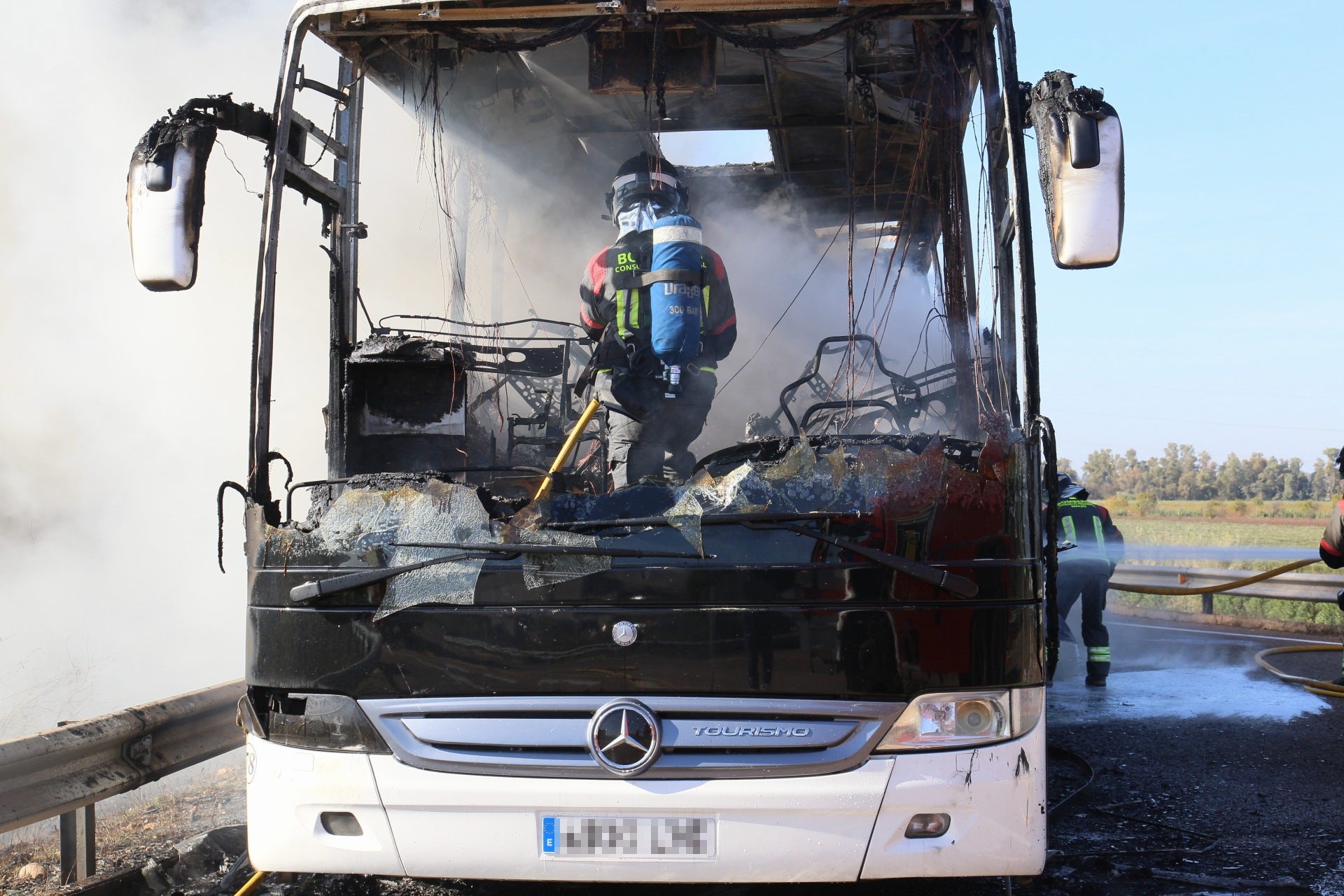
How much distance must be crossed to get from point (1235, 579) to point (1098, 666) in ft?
14.9

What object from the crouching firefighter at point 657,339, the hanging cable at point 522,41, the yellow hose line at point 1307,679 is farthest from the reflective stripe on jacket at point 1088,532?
the hanging cable at point 522,41

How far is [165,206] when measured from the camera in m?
2.90

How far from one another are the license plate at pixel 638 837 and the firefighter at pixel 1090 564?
17.8ft

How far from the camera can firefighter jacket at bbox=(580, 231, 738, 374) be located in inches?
143

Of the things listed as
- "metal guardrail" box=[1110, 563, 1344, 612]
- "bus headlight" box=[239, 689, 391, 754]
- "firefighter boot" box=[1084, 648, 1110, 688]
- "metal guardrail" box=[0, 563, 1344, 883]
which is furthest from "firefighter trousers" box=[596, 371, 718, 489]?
"metal guardrail" box=[1110, 563, 1344, 612]

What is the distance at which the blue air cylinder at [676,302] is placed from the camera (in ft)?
11.7

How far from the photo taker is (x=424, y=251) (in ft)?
14.5

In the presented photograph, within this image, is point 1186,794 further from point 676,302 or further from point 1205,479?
point 1205,479

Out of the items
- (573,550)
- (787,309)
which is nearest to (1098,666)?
(787,309)

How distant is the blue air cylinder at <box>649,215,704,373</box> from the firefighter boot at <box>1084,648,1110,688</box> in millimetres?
5008

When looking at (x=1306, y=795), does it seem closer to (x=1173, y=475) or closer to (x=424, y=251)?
(x=424, y=251)

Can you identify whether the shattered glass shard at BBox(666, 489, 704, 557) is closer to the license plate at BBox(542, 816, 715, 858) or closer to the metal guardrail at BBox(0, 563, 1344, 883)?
the license plate at BBox(542, 816, 715, 858)

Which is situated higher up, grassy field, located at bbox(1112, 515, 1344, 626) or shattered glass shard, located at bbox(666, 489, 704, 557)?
Result: shattered glass shard, located at bbox(666, 489, 704, 557)

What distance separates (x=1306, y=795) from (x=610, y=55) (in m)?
4.23
